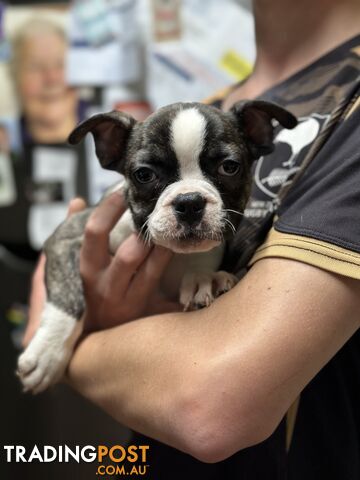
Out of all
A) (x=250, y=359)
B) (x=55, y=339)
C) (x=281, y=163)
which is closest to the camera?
(x=250, y=359)

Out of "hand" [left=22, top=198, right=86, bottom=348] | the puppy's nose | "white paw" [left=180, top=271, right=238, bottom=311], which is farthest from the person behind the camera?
"hand" [left=22, top=198, right=86, bottom=348]

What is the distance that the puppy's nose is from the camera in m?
0.97

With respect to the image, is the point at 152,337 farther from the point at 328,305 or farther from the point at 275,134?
the point at 275,134

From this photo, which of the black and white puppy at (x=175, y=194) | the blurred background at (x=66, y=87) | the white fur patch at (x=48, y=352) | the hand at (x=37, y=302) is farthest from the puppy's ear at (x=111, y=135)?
the blurred background at (x=66, y=87)

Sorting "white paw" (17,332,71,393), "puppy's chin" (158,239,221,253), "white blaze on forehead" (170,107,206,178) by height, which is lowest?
"white paw" (17,332,71,393)

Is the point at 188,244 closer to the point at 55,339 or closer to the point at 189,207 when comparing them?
the point at 189,207

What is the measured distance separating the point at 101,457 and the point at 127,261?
398 millimetres

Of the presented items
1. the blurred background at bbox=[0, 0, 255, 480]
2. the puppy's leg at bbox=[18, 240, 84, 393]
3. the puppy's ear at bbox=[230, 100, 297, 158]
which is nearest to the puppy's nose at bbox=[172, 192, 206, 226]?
the puppy's ear at bbox=[230, 100, 297, 158]

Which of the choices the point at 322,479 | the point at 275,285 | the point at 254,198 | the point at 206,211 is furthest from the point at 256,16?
the point at 322,479

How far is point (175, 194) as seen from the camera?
0.98 metres

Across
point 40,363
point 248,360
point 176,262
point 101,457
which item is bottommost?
point 101,457

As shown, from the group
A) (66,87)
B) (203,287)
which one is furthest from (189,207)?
(66,87)

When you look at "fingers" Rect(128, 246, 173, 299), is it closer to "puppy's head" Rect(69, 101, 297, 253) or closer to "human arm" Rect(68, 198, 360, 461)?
"puppy's head" Rect(69, 101, 297, 253)

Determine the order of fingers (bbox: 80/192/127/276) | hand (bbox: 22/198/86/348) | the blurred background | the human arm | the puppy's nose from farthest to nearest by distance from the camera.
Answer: the blurred background → hand (bbox: 22/198/86/348) → fingers (bbox: 80/192/127/276) → the puppy's nose → the human arm
